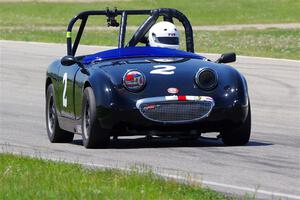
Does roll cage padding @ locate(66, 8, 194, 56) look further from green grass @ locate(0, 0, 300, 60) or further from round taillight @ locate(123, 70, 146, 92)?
green grass @ locate(0, 0, 300, 60)

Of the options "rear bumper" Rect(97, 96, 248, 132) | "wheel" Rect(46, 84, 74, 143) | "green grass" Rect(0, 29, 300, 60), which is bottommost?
"green grass" Rect(0, 29, 300, 60)

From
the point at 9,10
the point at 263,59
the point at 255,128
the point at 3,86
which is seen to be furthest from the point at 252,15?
the point at 255,128

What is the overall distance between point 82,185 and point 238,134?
375 centimetres

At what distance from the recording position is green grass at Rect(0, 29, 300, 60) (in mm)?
32812

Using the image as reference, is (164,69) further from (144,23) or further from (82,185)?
(82,185)

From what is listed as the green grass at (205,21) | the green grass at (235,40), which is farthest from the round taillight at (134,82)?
the green grass at (205,21)

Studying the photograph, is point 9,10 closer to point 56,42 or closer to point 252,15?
point 252,15

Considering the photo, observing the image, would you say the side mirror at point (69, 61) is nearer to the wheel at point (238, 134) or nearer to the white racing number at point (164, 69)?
the white racing number at point (164, 69)

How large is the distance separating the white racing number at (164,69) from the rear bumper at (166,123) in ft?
1.63

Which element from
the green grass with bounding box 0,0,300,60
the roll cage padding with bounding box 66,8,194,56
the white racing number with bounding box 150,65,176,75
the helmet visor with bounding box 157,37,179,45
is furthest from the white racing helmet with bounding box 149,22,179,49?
the green grass with bounding box 0,0,300,60

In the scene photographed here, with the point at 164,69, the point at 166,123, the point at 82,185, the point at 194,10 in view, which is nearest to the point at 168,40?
the point at 164,69

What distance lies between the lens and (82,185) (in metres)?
8.26

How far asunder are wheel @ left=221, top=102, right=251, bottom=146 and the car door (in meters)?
1.73

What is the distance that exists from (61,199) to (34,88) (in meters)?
15.5
